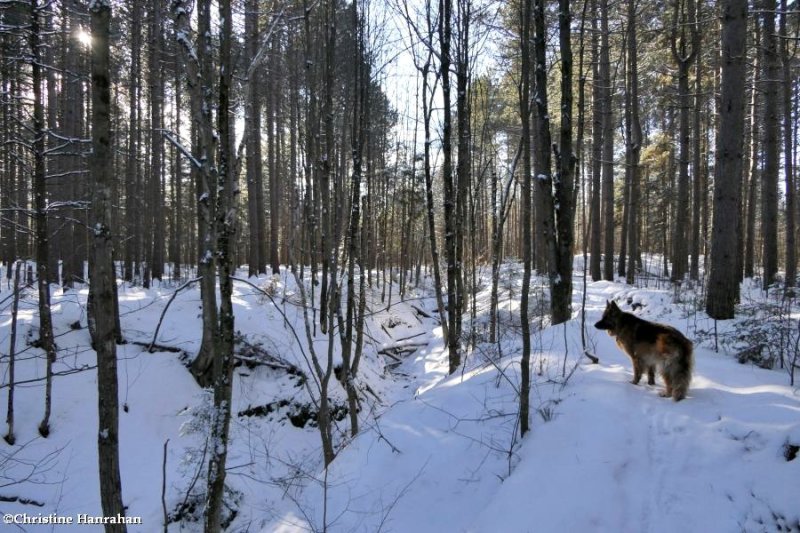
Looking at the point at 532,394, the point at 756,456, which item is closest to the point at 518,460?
the point at 532,394

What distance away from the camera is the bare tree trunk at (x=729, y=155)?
23.5 ft

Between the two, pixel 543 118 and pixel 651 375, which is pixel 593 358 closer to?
pixel 651 375

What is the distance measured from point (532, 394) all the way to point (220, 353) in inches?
129

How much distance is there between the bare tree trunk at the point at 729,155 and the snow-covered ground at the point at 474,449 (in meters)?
0.97

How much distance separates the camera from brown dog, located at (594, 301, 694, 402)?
3895 millimetres

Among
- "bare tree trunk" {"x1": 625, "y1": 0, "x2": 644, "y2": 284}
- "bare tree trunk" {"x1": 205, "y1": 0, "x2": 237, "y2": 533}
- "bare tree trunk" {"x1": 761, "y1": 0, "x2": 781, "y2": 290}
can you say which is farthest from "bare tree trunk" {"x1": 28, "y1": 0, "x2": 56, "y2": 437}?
"bare tree trunk" {"x1": 761, "y1": 0, "x2": 781, "y2": 290}

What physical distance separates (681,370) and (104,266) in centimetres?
514

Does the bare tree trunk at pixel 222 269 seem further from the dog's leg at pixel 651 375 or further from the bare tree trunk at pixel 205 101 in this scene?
the dog's leg at pixel 651 375

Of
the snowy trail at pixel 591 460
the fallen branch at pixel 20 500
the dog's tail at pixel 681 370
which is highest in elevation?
the dog's tail at pixel 681 370

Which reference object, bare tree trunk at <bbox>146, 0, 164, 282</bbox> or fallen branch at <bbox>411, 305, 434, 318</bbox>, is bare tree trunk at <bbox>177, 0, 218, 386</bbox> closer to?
bare tree trunk at <bbox>146, 0, 164, 282</bbox>

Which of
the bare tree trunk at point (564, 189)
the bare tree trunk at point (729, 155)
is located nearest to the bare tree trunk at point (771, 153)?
the bare tree trunk at point (729, 155)

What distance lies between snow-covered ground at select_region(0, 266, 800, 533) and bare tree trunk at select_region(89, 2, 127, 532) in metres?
0.90

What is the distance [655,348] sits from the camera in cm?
412

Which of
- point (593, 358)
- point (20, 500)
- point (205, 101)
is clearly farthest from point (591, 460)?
point (20, 500)
